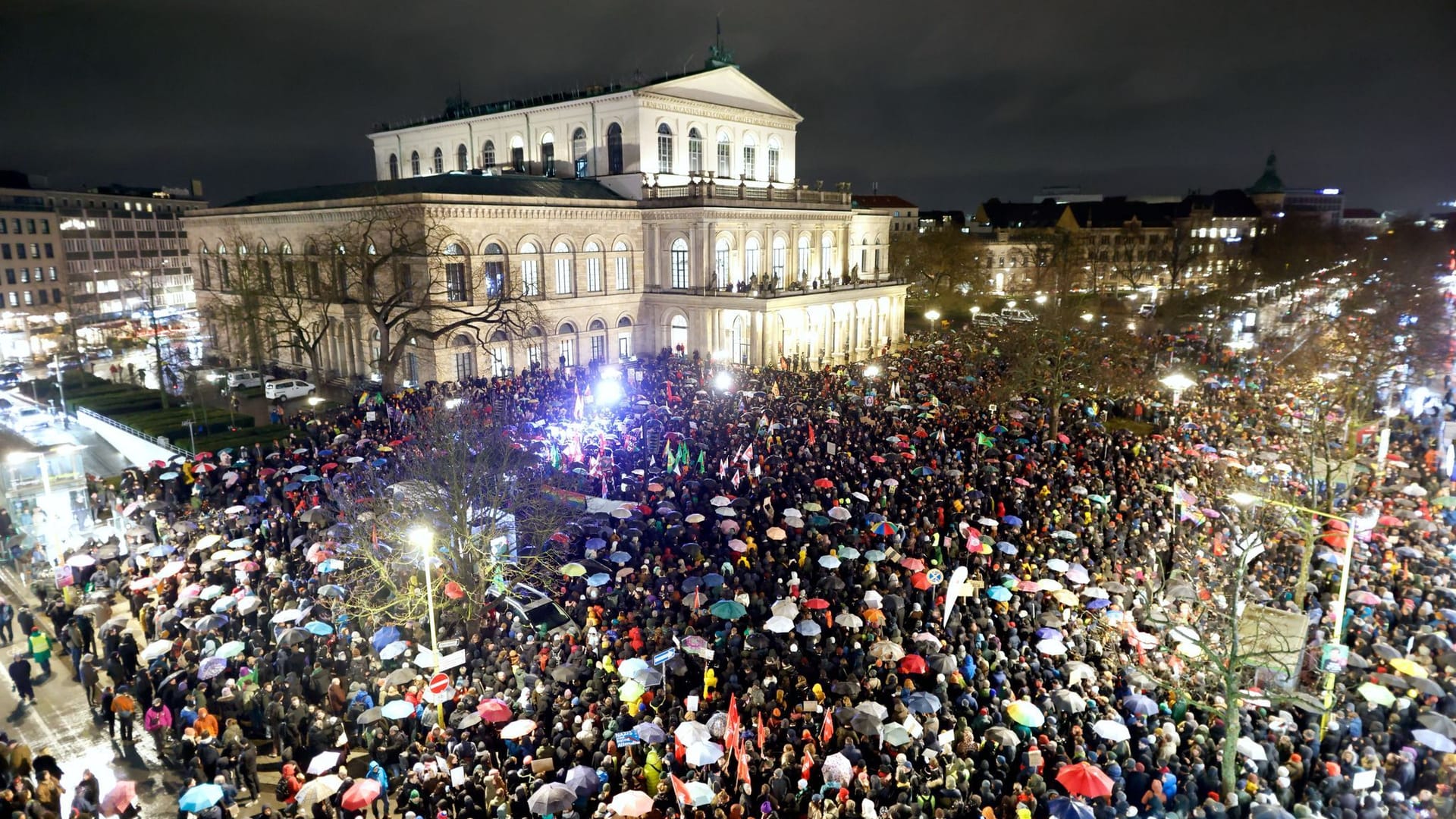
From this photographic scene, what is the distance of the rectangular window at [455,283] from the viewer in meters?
39.4

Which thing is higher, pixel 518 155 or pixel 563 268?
pixel 518 155

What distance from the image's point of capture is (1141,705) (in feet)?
42.0

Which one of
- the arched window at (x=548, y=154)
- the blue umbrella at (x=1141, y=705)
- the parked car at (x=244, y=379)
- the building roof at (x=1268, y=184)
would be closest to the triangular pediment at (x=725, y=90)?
the arched window at (x=548, y=154)

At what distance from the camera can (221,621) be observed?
15547 mm

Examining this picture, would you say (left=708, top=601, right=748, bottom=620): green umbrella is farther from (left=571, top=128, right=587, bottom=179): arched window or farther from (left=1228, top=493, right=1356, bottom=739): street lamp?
(left=571, top=128, right=587, bottom=179): arched window

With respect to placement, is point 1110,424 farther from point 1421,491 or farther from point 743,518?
point 743,518

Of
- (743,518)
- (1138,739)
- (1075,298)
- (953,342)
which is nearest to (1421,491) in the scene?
(1138,739)

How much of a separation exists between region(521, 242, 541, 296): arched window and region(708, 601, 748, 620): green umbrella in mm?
29943

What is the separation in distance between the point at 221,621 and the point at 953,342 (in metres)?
Result: 44.6

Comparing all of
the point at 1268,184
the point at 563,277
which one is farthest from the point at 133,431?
the point at 1268,184

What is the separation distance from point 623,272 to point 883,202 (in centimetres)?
6039

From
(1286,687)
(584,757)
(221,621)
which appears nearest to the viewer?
(584,757)

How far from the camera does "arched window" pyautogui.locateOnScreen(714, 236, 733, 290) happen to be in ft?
156

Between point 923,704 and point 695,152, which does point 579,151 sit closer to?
point 695,152
